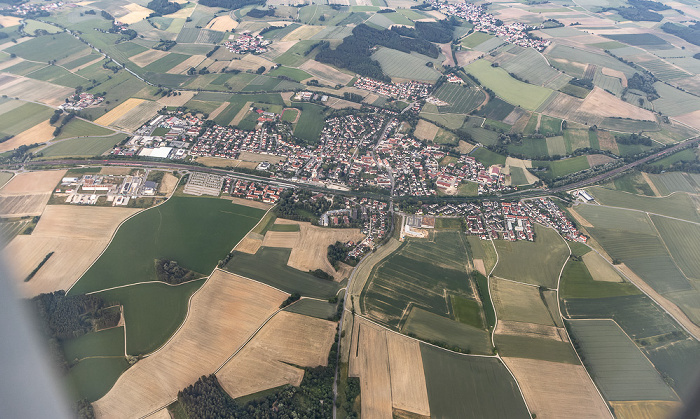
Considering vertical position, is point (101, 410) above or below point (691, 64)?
below

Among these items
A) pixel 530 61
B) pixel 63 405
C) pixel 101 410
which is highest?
pixel 530 61

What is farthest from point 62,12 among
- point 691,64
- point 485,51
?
point 691,64

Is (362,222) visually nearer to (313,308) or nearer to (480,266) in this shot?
(313,308)

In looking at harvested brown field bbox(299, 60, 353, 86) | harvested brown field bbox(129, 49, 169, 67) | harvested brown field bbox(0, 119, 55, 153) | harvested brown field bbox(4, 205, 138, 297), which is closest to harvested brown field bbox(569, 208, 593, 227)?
harvested brown field bbox(299, 60, 353, 86)

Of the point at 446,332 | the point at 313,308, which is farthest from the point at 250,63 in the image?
the point at 446,332

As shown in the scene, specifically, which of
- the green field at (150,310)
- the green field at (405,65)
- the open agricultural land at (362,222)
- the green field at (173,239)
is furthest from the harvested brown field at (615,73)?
the green field at (150,310)

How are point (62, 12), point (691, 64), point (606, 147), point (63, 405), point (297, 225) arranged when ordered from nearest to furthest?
point (63, 405) < point (297, 225) < point (606, 147) < point (691, 64) < point (62, 12)

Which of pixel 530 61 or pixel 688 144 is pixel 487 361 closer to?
pixel 688 144
